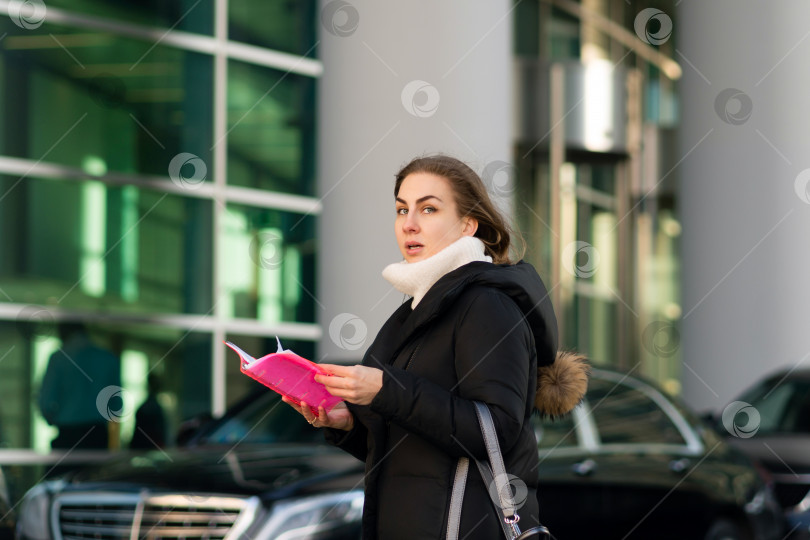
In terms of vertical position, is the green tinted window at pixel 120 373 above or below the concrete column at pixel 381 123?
below

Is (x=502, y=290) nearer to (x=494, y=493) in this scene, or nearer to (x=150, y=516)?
(x=494, y=493)

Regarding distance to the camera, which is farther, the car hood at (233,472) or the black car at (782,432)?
the black car at (782,432)

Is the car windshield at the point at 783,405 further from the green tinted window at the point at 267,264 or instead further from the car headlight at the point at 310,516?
the car headlight at the point at 310,516

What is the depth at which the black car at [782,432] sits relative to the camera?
7.83 m

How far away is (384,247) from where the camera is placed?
9602 millimetres

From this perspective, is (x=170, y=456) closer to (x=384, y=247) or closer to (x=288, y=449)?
(x=288, y=449)

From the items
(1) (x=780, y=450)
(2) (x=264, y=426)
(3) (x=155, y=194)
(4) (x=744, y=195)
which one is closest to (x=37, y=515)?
(2) (x=264, y=426)

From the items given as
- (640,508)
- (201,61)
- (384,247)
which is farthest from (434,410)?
(201,61)

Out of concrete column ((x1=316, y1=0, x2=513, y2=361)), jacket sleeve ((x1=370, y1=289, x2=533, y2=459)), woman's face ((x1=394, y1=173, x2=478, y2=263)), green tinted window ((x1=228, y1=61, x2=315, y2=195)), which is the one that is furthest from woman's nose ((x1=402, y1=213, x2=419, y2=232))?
green tinted window ((x1=228, y1=61, x2=315, y2=195))

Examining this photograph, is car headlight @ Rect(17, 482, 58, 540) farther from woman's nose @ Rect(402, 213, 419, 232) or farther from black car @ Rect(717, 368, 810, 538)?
black car @ Rect(717, 368, 810, 538)

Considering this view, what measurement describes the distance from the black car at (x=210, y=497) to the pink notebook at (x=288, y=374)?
236cm

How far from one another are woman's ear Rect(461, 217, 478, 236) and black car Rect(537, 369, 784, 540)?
322 centimetres

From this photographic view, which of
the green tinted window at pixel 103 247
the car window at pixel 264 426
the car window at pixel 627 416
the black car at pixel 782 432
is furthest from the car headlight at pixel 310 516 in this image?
the green tinted window at pixel 103 247

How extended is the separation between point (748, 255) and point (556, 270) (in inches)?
165
